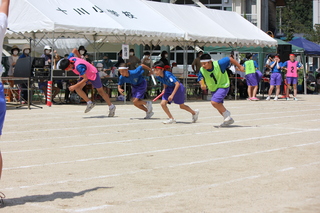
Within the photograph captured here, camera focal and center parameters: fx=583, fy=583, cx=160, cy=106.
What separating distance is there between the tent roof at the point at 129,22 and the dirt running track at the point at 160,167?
5809 millimetres

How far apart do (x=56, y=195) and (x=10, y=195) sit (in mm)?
495

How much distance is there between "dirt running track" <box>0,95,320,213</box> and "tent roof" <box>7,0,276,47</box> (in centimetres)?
581

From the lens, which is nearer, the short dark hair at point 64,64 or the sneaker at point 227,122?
the sneaker at point 227,122

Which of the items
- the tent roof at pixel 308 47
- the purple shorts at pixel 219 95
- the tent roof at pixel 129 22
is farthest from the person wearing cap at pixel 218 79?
the tent roof at pixel 308 47

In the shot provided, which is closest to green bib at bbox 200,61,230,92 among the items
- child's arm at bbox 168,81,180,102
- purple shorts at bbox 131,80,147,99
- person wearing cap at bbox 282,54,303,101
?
child's arm at bbox 168,81,180,102

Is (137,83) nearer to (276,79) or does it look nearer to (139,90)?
(139,90)

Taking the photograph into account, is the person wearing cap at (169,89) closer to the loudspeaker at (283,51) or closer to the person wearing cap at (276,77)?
the person wearing cap at (276,77)

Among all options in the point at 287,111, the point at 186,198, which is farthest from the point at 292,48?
the point at 186,198

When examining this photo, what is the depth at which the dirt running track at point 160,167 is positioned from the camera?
5691 mm

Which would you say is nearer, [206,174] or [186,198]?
[186,198]

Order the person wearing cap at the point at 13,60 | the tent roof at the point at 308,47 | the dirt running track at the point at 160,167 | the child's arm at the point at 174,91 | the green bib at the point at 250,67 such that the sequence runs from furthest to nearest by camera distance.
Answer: the tent roof at the point at 308,47
the green bib at the point at 250,67
the person wearing cap at the point at 13,60
the child's arm at the point at 174,91
the dirt running track at the point at 160,167

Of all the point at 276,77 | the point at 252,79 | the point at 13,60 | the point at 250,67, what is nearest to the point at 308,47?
the point at 276,77

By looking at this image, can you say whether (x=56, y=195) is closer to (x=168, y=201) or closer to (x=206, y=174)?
(x=168, y=201)

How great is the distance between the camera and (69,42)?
33906 millimetres
